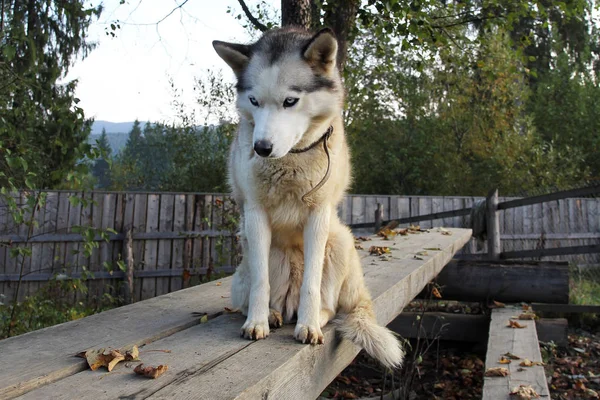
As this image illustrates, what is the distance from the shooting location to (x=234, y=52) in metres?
2.44

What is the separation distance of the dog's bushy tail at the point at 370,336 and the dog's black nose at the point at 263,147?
949 mm

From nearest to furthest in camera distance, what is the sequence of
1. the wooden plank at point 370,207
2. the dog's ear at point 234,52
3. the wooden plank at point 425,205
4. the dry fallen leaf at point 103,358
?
the dry fallen leaf at point 103,358
the dog's ear at point 234,52
the wooden plank at point 370,207
the wooden plank at point 425,205

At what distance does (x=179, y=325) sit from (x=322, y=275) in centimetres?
75

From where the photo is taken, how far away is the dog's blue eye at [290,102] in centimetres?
227

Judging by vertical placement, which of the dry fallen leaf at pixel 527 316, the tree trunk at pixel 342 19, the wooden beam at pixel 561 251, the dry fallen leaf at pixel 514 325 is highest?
the tree trunk at pixel 342 19

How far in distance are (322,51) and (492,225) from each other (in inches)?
252

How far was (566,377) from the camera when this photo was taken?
15.8 feet

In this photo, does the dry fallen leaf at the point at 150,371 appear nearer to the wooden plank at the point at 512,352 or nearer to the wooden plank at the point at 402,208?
the wooden plank at the point at 512,352

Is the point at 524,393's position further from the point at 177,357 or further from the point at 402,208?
the point at 402,208

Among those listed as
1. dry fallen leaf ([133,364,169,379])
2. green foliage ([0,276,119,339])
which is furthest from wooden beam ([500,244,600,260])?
dry fallen leaf ([133,364,169,379])

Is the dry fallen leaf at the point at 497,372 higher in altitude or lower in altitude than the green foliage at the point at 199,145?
lower

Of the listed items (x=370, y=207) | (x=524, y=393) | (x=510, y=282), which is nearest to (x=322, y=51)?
(x=524, y=393)

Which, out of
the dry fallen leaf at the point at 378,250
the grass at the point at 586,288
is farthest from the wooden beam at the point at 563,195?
the dry fallen leaf at the point at 378,250

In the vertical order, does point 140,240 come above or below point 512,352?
above
